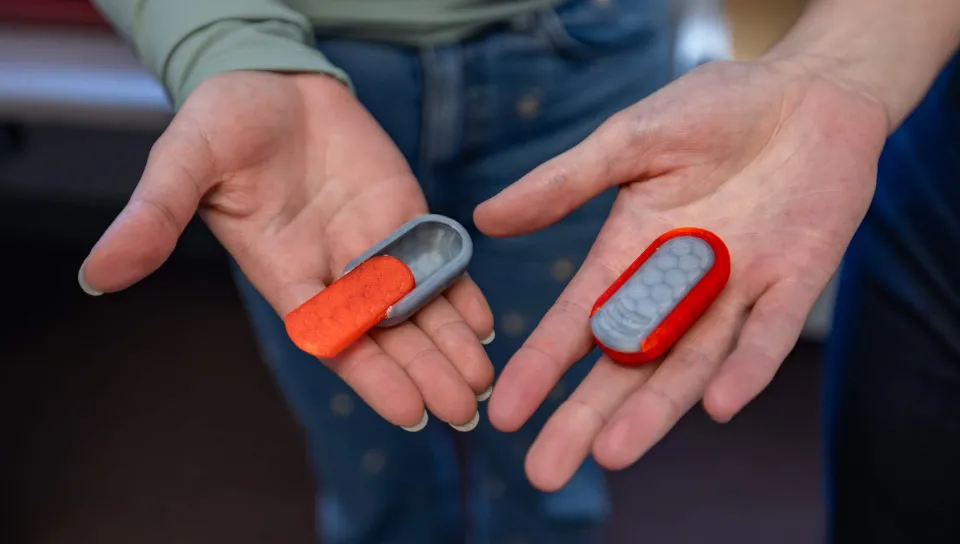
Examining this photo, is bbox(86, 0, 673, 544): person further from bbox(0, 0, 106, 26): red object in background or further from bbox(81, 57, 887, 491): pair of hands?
bbox(0, 0, 106, 26): red object in background

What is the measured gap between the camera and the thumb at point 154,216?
71 centimetres

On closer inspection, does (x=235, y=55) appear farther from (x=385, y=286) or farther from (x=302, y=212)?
(x=385, y=286)

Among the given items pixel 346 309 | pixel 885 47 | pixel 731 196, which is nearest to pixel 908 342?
pixel 731 196

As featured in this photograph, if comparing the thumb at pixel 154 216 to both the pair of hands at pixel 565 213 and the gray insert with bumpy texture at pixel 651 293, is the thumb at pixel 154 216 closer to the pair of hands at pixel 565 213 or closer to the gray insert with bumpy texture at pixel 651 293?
the pair of hands at pixel 565 213

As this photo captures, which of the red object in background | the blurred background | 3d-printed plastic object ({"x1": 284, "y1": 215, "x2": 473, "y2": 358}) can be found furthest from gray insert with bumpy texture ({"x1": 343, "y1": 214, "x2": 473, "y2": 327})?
the red object in background

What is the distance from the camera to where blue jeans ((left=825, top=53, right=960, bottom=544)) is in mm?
857

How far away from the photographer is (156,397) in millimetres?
1780

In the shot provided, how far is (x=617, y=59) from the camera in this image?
95 centimetres

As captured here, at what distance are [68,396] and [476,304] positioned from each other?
1.32m

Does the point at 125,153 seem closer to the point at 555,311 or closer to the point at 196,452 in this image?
the point at 196,452

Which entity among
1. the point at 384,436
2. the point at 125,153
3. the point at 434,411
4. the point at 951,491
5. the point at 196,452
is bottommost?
the point at 196,452

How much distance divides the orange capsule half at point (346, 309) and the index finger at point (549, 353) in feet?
0.50

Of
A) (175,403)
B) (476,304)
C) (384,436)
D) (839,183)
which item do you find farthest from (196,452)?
(839,183)

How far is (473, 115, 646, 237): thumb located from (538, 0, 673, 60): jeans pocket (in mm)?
107
